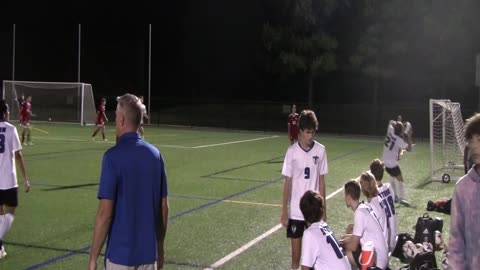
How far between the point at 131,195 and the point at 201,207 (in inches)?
292

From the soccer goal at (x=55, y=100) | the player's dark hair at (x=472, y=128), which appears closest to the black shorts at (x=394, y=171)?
the player's dark hair at (x=472, y=128)

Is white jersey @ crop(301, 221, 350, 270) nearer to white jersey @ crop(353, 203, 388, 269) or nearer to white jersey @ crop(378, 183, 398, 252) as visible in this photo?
white jersey @ crop(353, 203, 388, 269)

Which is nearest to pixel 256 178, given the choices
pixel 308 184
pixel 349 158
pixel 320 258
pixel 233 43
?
pixel 349 158

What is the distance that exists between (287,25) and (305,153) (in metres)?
38.1

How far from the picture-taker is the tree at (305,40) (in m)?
41.9

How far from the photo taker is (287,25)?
143ft

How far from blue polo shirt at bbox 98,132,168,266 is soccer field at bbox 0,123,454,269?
3397mm

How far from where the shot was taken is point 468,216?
10.4 ft

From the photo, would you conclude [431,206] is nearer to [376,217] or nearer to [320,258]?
[376,217]

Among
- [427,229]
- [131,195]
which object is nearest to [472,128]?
[131,195]

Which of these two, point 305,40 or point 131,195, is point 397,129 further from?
point 305,40

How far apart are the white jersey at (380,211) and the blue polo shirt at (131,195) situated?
2.99 metres

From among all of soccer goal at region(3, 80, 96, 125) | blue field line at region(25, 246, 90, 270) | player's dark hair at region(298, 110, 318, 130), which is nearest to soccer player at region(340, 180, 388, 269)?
player's dark hair at region(298, 110, 318, 130)

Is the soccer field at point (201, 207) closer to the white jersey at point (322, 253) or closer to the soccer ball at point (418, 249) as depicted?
the soccer ball at point (418, 249)
